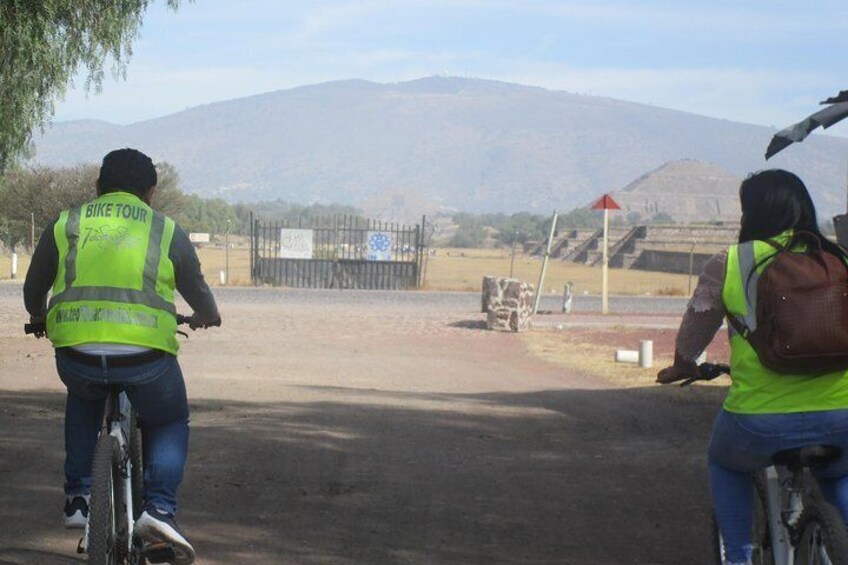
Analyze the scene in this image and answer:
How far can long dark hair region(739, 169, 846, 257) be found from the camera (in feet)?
16.3

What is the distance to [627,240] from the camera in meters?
83.5

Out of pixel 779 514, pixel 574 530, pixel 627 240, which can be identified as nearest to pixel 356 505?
pixel 574 530

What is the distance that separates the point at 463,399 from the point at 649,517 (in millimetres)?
7327

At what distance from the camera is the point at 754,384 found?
4840mm

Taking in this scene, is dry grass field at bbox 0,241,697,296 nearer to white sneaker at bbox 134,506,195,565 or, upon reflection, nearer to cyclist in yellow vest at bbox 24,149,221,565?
cyclist in yellow vest at bbox 24,149,221,565

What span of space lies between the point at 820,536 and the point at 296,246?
4402 cm

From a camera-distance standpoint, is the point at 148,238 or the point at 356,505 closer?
the point at 148,238

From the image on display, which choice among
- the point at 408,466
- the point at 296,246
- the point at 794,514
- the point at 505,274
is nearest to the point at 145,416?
the point at 794,514

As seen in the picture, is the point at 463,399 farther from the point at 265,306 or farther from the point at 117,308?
the point at 265,306

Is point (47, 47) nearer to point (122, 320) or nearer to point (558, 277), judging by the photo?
point (122, 320)

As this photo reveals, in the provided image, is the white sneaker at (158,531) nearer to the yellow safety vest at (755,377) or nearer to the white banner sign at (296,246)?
the yellow safety vest at (755,377)

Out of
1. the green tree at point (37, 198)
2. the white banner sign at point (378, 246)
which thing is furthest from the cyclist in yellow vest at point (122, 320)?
the green tree at point (37, 198)

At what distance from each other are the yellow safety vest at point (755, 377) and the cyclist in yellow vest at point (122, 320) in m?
2.12

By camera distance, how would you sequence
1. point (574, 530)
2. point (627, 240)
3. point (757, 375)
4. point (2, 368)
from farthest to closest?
point (627, 240) < point (2, 368) < point (574, 530) < point (757, 375)
